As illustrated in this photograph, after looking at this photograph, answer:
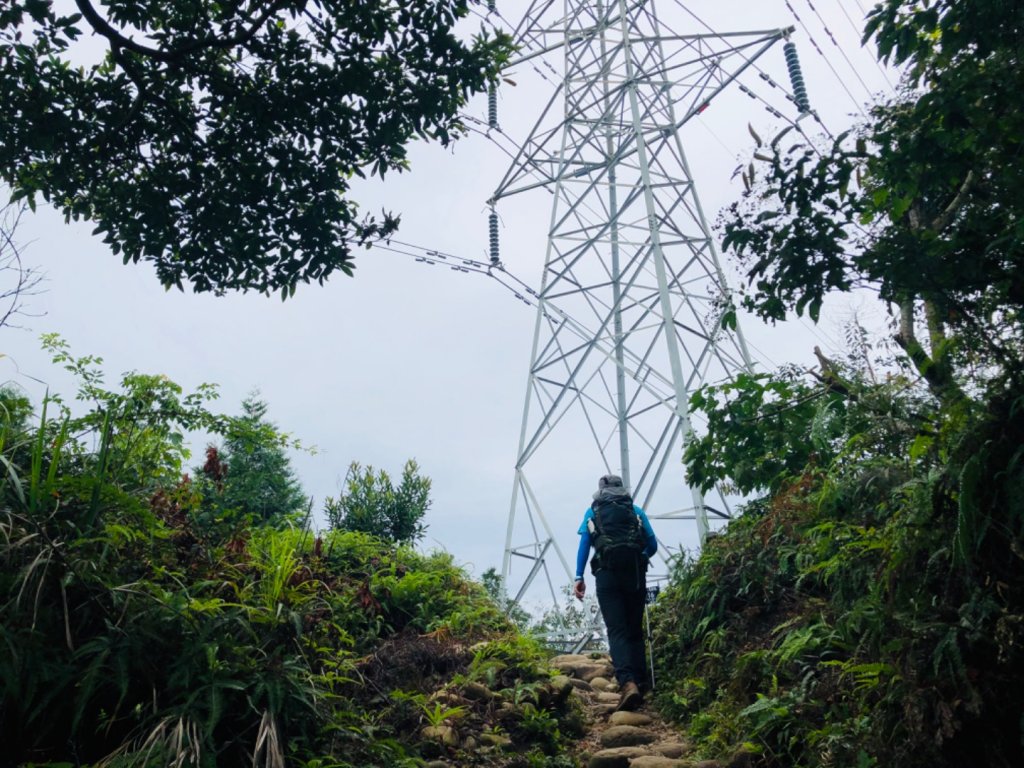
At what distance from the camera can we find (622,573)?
7.62 metres

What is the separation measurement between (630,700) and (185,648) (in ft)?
12.9

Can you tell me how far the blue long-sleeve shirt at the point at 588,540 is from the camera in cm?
779

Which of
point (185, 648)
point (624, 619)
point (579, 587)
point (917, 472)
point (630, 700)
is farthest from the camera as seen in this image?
point (579, 587)

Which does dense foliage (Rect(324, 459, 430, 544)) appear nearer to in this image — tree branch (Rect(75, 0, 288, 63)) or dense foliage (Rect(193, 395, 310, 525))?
dense foliage (Rect(193, 395, 310, 525))

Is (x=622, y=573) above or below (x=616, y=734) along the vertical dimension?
above

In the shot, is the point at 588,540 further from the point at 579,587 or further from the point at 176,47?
the point at 176,47

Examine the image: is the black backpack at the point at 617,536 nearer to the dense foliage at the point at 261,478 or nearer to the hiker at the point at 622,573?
the hiker at the point at 622,573

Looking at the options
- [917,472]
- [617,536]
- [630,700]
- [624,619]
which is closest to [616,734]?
[630,700]

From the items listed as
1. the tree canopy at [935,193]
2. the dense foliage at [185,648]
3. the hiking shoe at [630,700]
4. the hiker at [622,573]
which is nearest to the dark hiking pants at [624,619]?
the hiker at [622,573]

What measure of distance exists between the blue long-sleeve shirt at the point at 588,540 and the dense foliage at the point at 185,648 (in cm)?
106

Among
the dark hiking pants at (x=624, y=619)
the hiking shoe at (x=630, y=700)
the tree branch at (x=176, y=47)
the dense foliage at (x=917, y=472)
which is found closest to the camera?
the dense foliage at (x=917, y=472)

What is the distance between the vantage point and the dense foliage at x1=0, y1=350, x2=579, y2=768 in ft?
13.7

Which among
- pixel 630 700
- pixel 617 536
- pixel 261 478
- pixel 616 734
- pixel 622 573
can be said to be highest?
pixel 261 478

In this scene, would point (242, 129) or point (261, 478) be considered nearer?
point (242, 129)
